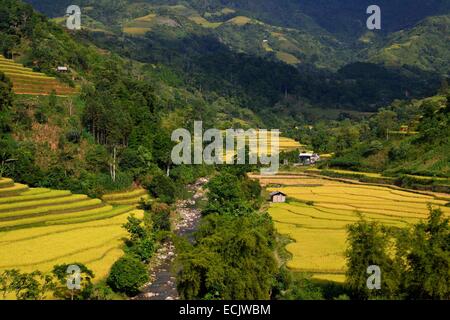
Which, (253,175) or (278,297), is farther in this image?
(253,175)

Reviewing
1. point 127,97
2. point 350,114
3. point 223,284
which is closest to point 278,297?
point 223,284

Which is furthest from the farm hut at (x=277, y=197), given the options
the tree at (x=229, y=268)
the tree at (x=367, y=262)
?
the tree at (x=367, y=262)

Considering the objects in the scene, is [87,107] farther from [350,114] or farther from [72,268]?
[350,114]

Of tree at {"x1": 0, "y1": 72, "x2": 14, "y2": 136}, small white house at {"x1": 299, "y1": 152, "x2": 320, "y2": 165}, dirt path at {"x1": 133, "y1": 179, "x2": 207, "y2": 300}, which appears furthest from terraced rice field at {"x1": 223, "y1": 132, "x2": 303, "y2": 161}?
tree at {"x1": 0, "y1": 72, "x2": 14, "y2": 136}

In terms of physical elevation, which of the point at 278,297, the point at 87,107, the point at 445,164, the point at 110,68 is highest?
the point at 110,68

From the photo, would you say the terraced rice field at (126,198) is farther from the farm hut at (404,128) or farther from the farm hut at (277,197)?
the farm hut at (404,128)

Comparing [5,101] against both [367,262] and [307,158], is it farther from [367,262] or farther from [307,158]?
[307,158]
